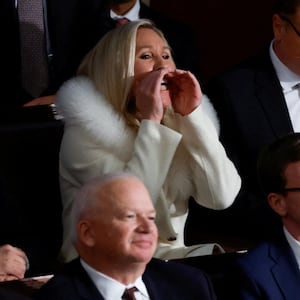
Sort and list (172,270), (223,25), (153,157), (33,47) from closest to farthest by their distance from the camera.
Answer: (172,270), (153,157), (33,47), (223,25)

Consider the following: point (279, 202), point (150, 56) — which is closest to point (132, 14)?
point (150, 56)

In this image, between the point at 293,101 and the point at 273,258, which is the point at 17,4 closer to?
the point at 293,101

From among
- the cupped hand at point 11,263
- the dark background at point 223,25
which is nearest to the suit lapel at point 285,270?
the cupped hand at point 11,263

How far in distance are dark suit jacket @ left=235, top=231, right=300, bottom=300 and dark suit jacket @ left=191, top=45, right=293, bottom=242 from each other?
1.87 ft

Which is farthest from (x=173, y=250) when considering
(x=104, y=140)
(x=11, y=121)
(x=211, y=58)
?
(x=211, y=58)

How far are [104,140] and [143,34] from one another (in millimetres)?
300

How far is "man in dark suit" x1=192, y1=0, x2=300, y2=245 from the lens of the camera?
10.5 feet

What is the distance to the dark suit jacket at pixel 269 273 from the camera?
2.52m

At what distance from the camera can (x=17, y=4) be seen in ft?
11.6

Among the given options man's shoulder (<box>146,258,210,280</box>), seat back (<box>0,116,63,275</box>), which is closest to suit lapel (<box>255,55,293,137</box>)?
seat back (<box>0,116,63,275</box>)

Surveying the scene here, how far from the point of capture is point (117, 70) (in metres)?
2.95

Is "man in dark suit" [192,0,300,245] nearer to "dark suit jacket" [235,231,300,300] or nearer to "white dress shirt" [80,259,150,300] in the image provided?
"dark suit jacket" [235,231,300,300]

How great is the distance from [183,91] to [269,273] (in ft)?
1.99

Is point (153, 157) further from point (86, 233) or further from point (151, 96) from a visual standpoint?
point (86, 233)
